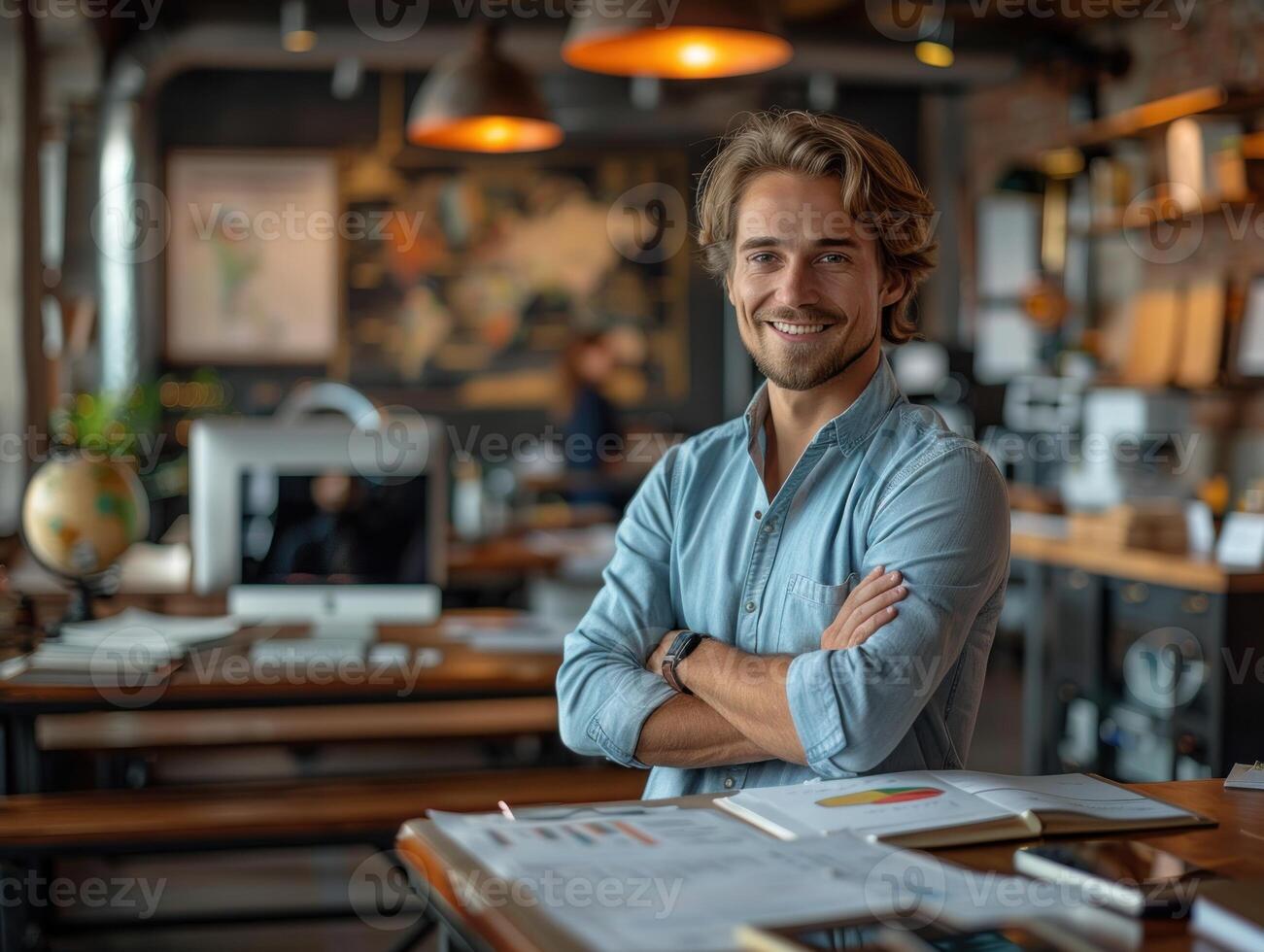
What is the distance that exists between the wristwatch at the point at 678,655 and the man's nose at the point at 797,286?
18.9 inches

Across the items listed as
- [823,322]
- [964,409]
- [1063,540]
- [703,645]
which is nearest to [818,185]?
[823,322]

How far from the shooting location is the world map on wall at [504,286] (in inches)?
358

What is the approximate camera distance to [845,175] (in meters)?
1.90

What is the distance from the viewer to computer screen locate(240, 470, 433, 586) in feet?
11.2

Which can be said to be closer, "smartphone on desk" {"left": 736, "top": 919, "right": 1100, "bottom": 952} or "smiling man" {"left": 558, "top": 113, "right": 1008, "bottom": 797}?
"smartphone on desk" {"left": 736, "top": 919, "right": 1100, "bottom": 952}

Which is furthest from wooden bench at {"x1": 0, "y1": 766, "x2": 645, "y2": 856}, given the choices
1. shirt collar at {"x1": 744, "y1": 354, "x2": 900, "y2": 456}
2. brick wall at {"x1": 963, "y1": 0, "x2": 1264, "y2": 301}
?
brick wall at {"x1": 963, "y1": 0, "x2": 1264, "y2": 301}

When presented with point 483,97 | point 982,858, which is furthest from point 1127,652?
point 982,858

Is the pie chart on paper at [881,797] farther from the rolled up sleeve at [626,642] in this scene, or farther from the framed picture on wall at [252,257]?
the framed picture on wall at [252,257]

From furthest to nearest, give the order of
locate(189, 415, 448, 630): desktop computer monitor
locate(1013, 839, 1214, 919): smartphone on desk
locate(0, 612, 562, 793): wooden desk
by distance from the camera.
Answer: locate(189, 415, 448, 630): desktop computer monitor
locate(0, 612, 562, 793): wooden desk
locate(1013, 839, 1214, 919): smartphone on desk

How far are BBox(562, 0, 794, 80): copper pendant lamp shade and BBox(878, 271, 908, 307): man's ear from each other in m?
1.37

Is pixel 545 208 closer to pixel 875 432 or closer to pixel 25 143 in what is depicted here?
pixel 25 143

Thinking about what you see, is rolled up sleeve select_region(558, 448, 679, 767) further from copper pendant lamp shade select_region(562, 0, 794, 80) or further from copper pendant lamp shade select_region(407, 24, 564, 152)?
copper pendant lamp shade select_region(407, 24, 564, 152)

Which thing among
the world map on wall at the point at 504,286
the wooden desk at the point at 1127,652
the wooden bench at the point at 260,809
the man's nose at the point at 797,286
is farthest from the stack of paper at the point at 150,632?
the world map on wall at the point at 504,286

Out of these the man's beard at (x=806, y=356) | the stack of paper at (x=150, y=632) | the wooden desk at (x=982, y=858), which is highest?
the man's beard at (x=806, y=356)
